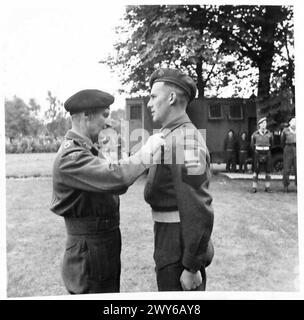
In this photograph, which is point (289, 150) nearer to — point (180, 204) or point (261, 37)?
point (261, 37)

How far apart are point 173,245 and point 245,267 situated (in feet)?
1.91

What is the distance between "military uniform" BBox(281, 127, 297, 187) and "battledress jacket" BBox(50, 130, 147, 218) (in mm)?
995

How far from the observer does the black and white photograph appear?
4.94ft

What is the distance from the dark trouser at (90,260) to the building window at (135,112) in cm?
54

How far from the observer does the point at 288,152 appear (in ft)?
6.42

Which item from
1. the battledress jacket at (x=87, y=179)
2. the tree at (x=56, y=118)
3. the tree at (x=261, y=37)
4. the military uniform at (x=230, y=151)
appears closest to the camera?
the battledress jacket at (x=87, y=179)

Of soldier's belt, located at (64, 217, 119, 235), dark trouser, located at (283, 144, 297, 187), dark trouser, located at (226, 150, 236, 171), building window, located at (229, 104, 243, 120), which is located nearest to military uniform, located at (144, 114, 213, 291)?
soldier's belt, located at (64, 217, 119, 235)

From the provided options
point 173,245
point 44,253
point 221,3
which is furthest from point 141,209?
point 221,3

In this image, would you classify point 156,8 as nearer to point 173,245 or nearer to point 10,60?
point 10,60

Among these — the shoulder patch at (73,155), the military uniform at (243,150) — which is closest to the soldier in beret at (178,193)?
the shoulder patch at (73,155)

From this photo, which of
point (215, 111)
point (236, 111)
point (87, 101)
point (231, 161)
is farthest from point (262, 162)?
point (87, 101)

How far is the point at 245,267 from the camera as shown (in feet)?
5.97

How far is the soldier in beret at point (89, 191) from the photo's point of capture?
132 centimetres

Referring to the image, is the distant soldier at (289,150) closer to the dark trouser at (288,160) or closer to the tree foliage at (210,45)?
the dark trouser at (288,160)
